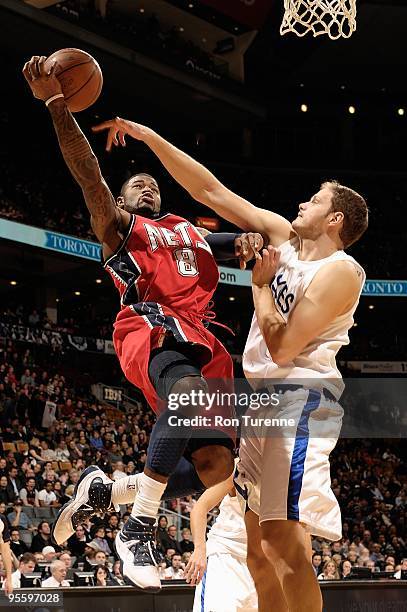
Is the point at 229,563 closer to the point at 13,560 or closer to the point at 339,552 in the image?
the point at 13,560

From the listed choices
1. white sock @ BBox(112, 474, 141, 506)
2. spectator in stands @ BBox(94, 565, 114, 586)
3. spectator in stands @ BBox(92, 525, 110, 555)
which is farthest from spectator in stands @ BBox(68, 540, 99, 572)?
white sock @ BBox(112, 474, 141, 506)

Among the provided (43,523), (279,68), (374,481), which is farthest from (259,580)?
(279,68)

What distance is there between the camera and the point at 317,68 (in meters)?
26.0

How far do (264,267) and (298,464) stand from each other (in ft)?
3.26

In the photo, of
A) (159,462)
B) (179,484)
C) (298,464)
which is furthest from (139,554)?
(298,464)

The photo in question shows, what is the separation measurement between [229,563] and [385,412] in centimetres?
1677

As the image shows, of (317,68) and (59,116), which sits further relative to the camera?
(317,68)

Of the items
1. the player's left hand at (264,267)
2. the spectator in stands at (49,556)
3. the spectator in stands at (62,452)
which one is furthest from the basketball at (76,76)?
the spectator in stands at (62,452)

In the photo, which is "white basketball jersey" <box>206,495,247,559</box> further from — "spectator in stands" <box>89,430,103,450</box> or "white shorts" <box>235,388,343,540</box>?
"spectator in stands" <box>89,430,103,450</box>

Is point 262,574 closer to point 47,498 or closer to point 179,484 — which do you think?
point 179,484

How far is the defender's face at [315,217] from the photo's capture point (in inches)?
171

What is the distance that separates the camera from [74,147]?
14.9ft

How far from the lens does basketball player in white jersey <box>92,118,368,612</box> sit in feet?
12.8

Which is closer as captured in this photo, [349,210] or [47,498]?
[349,210]
